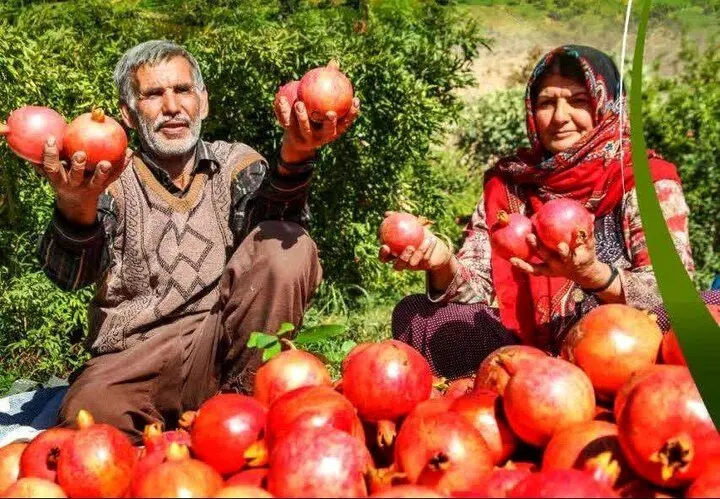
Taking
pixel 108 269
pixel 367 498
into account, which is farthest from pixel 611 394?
pixel 108 269

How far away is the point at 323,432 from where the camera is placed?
4.89 ft

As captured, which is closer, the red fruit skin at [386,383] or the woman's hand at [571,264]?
the red fruit skin at [386,383]

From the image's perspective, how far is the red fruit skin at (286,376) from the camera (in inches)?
76.0

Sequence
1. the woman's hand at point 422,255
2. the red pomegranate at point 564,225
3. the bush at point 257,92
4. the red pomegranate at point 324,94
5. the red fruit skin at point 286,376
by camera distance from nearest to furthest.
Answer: the red fruit skin at point 286,376 < the red pomegranate at point 564,225 < the red pomegranate at point 324,94 < the woman's hand at point 422,255 < the bush at point 257,92

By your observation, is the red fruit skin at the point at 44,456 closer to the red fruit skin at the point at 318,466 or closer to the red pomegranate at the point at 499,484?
the red fruit skin at the point at 318,466

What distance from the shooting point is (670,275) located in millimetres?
1416

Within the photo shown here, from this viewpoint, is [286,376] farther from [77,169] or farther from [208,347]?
[208,347]

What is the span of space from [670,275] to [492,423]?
0.49 metres

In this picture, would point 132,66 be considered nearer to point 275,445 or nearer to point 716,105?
point 275,445

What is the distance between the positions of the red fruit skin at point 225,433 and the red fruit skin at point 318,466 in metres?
0.17

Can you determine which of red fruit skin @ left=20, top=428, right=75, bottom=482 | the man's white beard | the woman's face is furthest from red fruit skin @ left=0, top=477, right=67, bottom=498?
the woman's face

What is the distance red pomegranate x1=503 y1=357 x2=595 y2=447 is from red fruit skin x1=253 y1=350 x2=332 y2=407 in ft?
1.51

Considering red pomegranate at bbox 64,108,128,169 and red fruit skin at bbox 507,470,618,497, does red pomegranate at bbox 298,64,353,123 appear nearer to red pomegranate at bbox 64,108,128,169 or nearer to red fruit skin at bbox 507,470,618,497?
red pomegranate at bbox 64,108,128,169

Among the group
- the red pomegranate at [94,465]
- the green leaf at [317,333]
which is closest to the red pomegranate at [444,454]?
the red pomegranate at [94,465]
